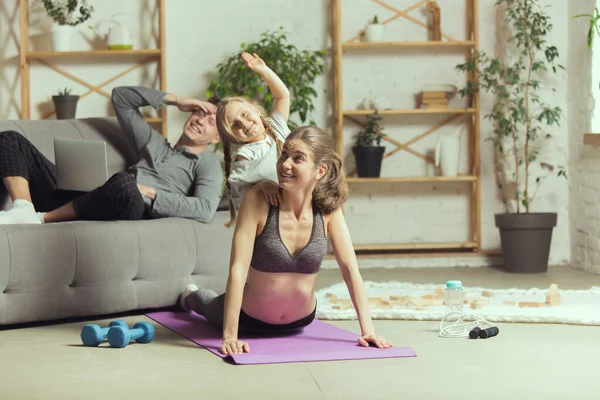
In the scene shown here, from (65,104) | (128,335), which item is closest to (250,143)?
(128,335)

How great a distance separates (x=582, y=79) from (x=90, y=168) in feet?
10.8

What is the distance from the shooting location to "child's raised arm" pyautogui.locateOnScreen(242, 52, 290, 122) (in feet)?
10.7

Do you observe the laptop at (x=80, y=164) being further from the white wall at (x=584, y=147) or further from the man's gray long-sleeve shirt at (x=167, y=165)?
the white wall at (x=584, y=147)

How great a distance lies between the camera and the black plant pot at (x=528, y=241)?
5664mm

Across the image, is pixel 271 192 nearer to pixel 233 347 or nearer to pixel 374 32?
pixel 233 347

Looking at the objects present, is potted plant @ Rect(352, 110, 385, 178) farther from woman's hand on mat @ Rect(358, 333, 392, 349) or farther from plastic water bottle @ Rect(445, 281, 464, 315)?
woman's hand on mat @ Rect(358, 333, 392, 349)

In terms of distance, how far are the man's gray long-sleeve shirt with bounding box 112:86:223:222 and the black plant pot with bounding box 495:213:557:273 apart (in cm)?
212

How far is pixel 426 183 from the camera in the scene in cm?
620

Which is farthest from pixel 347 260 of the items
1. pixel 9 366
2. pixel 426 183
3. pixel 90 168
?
pixel 426 183

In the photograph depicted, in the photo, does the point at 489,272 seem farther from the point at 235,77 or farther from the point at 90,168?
the point at 90,168

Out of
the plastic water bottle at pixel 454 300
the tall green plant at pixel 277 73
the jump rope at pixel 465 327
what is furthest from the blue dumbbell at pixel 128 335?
the tall green plant at pixel 277 73

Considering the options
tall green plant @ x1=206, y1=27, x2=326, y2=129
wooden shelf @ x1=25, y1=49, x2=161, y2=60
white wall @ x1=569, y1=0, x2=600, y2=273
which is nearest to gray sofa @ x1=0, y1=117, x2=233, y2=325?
tall green plant @ x1=206, y1=27, x2=326, y2=129

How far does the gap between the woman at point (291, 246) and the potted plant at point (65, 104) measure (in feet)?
9.71

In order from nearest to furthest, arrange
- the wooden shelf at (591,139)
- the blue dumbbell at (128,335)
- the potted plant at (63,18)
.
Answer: the blue dumbbell at (128,335), the wooden shelf at (591,139), the potted plant at (63,18)
